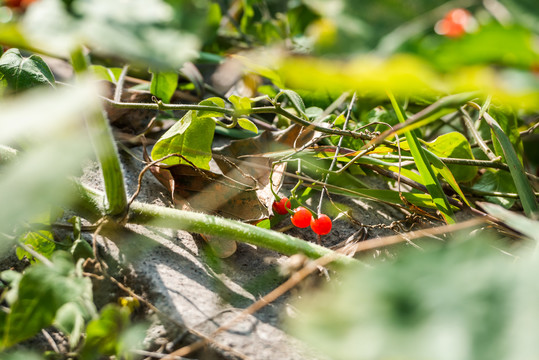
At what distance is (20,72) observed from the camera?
825 mm

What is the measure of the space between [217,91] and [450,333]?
1.12 m

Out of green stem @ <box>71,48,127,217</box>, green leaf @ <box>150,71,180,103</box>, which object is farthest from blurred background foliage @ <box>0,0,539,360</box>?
green leaf @ <box>150,71,180,103</box>

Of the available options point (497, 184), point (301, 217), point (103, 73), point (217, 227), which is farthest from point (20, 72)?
point (497, 184)

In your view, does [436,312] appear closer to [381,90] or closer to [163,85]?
[381,90]

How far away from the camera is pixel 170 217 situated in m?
0.77

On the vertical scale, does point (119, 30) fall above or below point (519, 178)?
above

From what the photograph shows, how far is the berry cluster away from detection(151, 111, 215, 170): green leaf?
0.16 m

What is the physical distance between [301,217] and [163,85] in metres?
0.47

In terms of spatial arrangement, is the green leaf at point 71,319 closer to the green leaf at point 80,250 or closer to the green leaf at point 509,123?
the green leaf at point 80,250

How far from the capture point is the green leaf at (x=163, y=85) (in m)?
1.07

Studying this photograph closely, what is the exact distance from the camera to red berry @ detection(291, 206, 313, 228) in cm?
85

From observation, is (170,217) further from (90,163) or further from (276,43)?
(276,43)

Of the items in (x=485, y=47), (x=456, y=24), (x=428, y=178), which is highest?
(x=485, y=47)

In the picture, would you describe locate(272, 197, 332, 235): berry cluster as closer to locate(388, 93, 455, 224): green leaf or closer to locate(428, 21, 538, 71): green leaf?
locate(388, 93, 455, 224): green leaf
